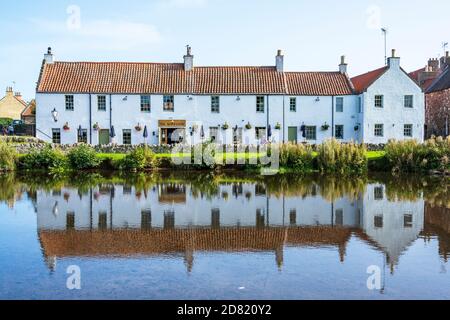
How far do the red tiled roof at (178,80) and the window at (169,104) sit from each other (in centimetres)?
52

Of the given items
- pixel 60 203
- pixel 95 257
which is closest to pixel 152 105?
pixel 60 203

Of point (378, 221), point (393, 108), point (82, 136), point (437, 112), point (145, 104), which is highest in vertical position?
point (145, 104)

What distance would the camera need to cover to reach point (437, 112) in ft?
159

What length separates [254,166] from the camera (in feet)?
107

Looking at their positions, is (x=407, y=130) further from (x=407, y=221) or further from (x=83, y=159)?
(x=407, y=221)

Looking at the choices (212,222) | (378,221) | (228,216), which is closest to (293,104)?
(228,216)

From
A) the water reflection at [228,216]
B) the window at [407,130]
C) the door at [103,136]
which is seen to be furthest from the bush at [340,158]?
the door at [103,136]

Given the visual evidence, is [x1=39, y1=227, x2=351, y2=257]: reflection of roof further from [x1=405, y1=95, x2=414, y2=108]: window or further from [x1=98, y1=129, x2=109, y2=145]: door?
[x1=405, y1=95, x2=414, y2=108]: window

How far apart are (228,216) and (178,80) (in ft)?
89.8

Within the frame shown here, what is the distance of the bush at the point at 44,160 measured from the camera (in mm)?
32656

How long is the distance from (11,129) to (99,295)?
41686 mm
